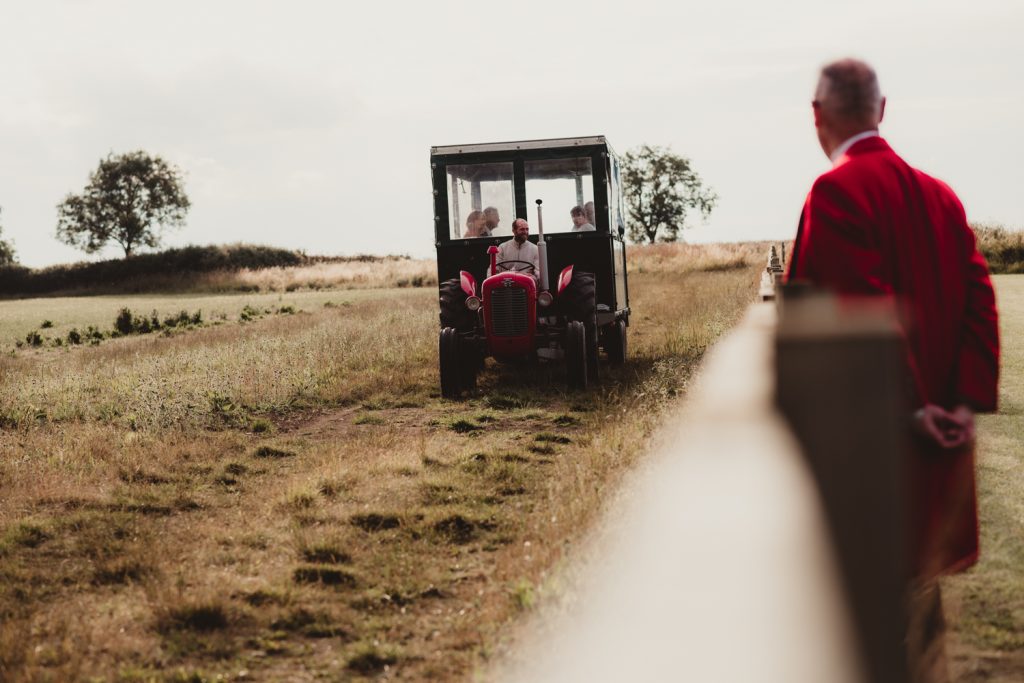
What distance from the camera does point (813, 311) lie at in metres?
1.27

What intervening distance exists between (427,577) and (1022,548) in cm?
281

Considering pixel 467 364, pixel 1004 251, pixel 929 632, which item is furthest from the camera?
pixel 1004 251

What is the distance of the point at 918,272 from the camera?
8.00ft

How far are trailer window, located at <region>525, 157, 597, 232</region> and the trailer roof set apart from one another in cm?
19

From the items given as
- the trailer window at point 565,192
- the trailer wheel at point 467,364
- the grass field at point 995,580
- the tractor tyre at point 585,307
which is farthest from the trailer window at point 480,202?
the grass field at point 995,580

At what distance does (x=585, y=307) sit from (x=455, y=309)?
4.83 ft

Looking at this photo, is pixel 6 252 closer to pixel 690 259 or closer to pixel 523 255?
pixel 690 259

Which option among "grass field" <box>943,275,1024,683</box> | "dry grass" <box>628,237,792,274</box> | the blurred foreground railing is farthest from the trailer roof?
"dry grass" <box>628,237,792,274</box>

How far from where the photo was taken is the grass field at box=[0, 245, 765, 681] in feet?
14.0

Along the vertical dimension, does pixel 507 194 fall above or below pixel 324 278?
above

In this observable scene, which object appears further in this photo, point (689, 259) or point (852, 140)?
point (689, 259)

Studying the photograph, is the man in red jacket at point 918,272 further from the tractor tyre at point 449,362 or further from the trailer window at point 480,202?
the trailer window at point 480,202

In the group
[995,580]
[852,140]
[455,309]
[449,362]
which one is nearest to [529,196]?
[455,309]

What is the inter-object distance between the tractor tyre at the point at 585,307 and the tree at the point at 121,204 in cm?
7192
